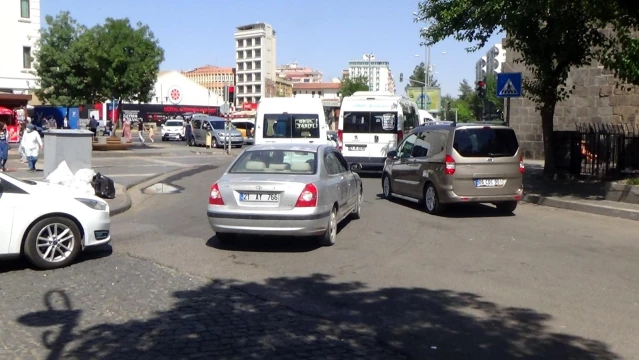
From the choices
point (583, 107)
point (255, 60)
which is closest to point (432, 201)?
point (583, 107)

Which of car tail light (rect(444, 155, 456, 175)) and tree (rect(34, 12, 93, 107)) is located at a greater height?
tree (rect(34, 12, 93, 107))

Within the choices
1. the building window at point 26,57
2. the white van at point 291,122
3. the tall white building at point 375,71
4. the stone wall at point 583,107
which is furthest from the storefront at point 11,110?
the tall white building at point 375,71

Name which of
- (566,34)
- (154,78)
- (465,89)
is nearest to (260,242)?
(566,34)

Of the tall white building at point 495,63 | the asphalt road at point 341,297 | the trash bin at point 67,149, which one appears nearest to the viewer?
the asphalt road at point 341,297

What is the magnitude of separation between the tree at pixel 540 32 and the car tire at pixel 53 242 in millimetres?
10660

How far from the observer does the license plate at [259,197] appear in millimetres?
9648

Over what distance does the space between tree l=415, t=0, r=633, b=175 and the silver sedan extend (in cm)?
762

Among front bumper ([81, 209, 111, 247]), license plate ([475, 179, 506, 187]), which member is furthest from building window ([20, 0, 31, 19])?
front bumper ([81, 209, 111, 247])

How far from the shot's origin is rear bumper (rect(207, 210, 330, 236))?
31.5ft

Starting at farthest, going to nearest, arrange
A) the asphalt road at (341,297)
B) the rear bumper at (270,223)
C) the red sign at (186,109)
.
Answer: the red sign at (186,109) → the rear bumper at (270,223) → the asphalt road at (341,297)

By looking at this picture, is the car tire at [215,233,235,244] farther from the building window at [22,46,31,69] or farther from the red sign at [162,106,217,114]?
the red sign at [162,106,217,114]

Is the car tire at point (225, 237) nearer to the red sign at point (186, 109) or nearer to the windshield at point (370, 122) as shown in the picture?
the windshield at point (370, 122)

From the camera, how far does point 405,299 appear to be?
727 cm

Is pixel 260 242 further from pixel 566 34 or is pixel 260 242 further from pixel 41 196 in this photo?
pixel 566 34
